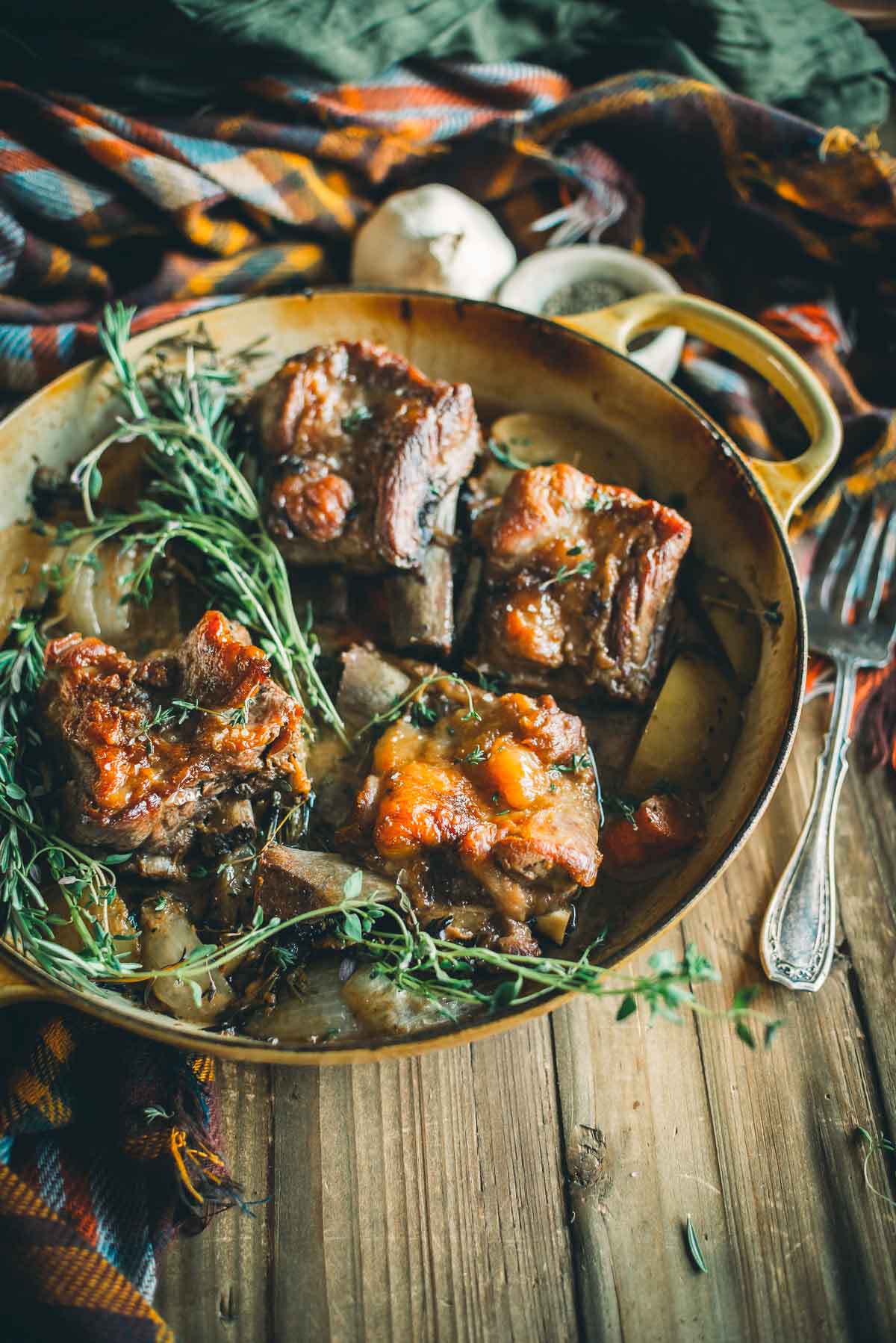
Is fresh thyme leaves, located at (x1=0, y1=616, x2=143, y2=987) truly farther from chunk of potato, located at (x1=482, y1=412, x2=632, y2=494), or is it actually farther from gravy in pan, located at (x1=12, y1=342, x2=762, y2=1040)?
chunk of potato, located at (x1=482, y1=412, x2=632, y2=494)

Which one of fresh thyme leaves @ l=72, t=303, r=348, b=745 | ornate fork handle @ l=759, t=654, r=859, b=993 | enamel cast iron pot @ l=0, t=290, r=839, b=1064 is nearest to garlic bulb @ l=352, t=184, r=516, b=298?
enamel cast iron pot @ l=0, t=290, r=839, b=1064

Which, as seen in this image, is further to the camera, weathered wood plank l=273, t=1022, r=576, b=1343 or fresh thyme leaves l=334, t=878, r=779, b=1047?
weathered wood plank l=273, t=1022, r=576, b=1343

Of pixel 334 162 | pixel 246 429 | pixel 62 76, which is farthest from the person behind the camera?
pixel 334 162

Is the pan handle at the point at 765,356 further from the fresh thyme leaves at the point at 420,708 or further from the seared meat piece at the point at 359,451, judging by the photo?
the fresh thyme leaves at the point at 420,708

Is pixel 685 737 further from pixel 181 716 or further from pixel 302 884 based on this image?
pixel 181 716

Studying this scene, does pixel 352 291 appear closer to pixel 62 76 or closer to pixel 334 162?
pixel 334 162

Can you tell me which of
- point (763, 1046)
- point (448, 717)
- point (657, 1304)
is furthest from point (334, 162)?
point (657, 1304)
